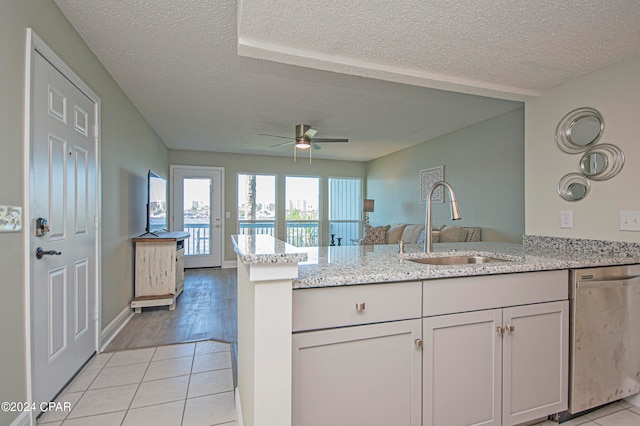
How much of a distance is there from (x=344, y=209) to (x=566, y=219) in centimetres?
520

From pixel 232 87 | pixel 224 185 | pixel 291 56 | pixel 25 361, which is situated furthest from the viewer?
pixel 224 185

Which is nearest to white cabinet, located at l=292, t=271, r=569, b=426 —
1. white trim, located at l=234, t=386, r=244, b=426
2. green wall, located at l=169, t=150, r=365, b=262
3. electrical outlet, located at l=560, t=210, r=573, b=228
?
white trim, located at l=234, t=386, r=244, b=426

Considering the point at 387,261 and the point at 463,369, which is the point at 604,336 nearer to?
the point at 463,369

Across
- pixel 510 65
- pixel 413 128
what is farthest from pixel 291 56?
pixel 413 128

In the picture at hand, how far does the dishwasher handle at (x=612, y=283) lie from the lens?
1.69 meters

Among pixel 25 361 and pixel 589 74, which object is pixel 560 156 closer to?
pixel 589 74

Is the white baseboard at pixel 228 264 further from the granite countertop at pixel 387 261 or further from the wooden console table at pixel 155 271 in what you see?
the granite countertop at pixel 387 261

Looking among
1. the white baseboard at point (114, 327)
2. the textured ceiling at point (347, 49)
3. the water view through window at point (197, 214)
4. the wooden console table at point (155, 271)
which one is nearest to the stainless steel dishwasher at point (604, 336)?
the textured ceiling at point (347, 49)

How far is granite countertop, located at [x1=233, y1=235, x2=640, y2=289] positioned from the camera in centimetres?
120

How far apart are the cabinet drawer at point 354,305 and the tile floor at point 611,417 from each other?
1.21 metres

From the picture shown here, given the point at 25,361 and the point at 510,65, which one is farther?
the point at 510,65

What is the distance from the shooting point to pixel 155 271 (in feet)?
11.7

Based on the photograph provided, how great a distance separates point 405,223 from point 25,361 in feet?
17.3

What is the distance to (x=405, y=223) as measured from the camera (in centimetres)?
582
